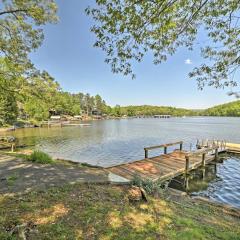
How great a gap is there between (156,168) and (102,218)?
296 inches

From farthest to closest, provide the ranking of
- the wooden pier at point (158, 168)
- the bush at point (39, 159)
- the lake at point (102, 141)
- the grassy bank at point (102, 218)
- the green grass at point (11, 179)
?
the lake at point (102, 141) < the wooden pier at point (158, 168) < the bush at point (39, 159) < the green grass at point (11, 179) < the grassy bank at point (102, 218)

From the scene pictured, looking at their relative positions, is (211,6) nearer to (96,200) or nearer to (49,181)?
(96,200)

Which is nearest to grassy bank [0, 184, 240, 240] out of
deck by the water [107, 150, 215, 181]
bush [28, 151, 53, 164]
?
deck by the water [107, 150, 215, 181]

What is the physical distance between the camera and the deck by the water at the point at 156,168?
976 cm

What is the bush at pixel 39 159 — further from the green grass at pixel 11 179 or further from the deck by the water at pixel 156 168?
the deck by the water at pixel 156 168

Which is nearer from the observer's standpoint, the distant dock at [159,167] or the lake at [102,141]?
the distant dock at [159,167]

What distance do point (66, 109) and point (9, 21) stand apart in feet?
276

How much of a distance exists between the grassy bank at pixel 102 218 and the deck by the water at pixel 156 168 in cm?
361

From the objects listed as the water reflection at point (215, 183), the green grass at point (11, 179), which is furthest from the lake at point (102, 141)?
the green grass at point (11, 179)

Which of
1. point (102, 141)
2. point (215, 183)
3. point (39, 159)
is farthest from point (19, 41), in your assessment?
point (102, 141)

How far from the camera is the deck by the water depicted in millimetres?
9759

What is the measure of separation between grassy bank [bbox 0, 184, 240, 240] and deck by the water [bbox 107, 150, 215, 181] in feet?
11.9

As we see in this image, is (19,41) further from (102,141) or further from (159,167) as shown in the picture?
(102,141)

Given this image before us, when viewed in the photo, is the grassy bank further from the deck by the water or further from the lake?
the lake
